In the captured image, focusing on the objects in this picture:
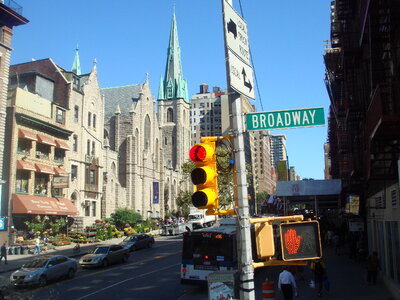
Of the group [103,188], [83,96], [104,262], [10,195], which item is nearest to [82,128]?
[83,96]

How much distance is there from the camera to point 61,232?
4525 centimetres

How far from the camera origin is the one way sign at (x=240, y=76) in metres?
6.75

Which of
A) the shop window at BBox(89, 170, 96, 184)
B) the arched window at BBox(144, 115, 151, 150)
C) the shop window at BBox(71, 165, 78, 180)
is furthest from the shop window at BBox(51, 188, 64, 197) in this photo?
the arched window at BBox(144, 115, 151, 150)

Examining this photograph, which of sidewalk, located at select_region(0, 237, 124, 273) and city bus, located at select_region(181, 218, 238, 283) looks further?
sidewalk, located at select_region(0, 237, 124, 273)

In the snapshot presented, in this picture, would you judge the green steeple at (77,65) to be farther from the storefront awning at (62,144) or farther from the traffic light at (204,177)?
the traffic light at (204,177)

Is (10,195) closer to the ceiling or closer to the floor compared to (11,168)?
closer to the floor

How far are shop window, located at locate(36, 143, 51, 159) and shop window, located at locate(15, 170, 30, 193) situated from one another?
2.45 metres

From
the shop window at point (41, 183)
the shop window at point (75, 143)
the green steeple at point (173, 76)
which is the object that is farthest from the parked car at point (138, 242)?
the green steeple at point (173, 76)

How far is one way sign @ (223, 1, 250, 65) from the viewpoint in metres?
6.88

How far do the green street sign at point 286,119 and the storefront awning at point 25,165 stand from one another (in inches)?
1420

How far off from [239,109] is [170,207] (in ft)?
275

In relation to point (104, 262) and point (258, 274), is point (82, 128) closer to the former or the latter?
point (104, 262)

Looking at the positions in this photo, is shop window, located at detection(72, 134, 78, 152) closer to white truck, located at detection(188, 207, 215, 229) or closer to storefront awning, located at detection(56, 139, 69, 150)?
storefront awning, located at detection(56, 139, 69, 150)

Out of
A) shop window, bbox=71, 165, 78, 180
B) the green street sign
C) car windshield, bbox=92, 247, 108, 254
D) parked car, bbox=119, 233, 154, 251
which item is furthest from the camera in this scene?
shop window, bbox=71, 165, 78, 180
